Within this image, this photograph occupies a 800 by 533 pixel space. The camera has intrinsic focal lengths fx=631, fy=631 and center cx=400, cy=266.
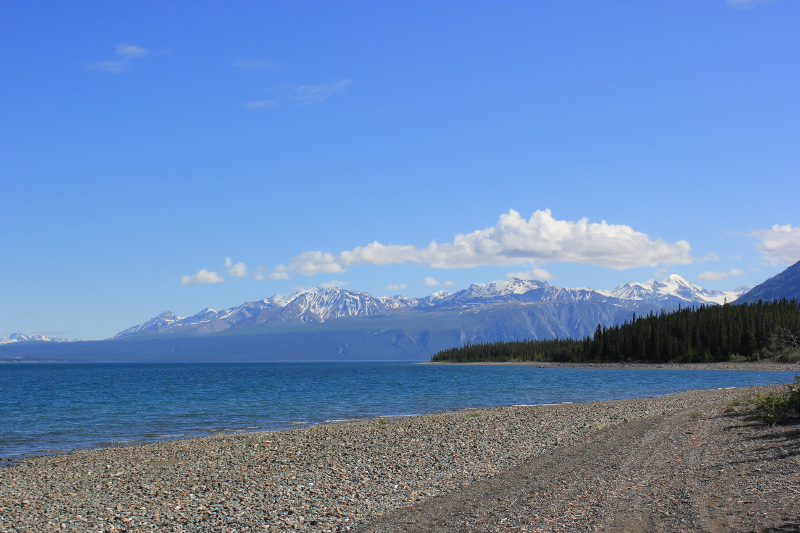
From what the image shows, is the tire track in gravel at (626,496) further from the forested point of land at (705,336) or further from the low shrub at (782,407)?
the forested point of land at (705,336)

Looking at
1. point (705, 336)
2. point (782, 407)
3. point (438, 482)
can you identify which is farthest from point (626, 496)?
point (705, 336)

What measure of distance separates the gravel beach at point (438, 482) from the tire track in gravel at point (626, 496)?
0.15 feet

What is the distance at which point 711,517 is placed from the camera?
38.1 ft

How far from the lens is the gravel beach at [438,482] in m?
13.0

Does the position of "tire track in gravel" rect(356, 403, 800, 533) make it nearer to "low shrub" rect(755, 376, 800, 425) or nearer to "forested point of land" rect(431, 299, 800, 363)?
"low shrub" rect(755, 376, 800, 425)

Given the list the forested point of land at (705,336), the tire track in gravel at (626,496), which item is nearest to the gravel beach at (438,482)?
the tire track in gravel at (626,496)

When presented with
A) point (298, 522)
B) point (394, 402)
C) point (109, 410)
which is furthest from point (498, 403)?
point (298, 522)

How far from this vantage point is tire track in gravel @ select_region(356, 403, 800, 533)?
11.7 m

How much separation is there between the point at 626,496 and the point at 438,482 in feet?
19.1

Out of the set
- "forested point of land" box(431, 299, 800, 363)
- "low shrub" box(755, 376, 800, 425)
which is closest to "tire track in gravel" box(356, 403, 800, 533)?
"low shrub" box(755, 376, 800, 425)

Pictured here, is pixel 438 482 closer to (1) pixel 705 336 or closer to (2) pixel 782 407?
(2) pixel 782 407

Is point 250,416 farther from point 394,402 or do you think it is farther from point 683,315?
point 683,315

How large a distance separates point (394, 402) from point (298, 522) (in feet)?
139

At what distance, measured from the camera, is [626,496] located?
1409cm
